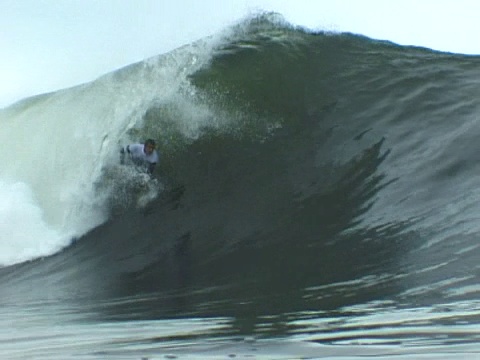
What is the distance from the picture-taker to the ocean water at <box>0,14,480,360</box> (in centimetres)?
579

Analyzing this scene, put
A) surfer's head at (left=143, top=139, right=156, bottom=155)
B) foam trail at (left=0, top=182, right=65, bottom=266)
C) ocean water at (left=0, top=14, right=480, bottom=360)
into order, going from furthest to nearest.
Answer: surfer's head at (left=143, top=139, right=156, bottom=155), foam trail at (left=0, top=182, right=65, bottom=266), ocean water at (left=0, top=14, right=480, bottom=360)

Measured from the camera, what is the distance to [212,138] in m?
13.5

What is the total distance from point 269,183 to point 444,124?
249cm

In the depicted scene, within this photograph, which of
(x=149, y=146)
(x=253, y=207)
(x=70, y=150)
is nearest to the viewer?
(x=253, y=207)

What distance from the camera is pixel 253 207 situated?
457 inches

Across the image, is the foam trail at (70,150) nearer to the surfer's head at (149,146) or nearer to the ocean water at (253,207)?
the ocean water at (253,207)

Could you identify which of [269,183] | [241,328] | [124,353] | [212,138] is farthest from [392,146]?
[124,353]

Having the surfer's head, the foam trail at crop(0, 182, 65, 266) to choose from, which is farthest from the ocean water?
the surfer's head

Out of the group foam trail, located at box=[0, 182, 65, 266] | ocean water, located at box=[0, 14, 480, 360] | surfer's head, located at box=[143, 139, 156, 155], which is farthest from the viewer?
surfer's head, located at box=[143, 139, 156, 155]

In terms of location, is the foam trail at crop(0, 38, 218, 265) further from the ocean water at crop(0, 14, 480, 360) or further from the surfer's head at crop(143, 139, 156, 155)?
the surfer's head at crop(143, 139, 156, 155)

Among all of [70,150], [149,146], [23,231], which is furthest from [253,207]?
[70,150]

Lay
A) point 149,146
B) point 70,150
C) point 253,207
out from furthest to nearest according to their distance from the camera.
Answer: point 70,150 < point 149,146 < point 253,207

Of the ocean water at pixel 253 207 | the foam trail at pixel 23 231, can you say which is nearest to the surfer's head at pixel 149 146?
the ocean water at pixel 253 207

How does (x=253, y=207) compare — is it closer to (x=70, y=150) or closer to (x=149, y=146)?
(x=149, y=146)
